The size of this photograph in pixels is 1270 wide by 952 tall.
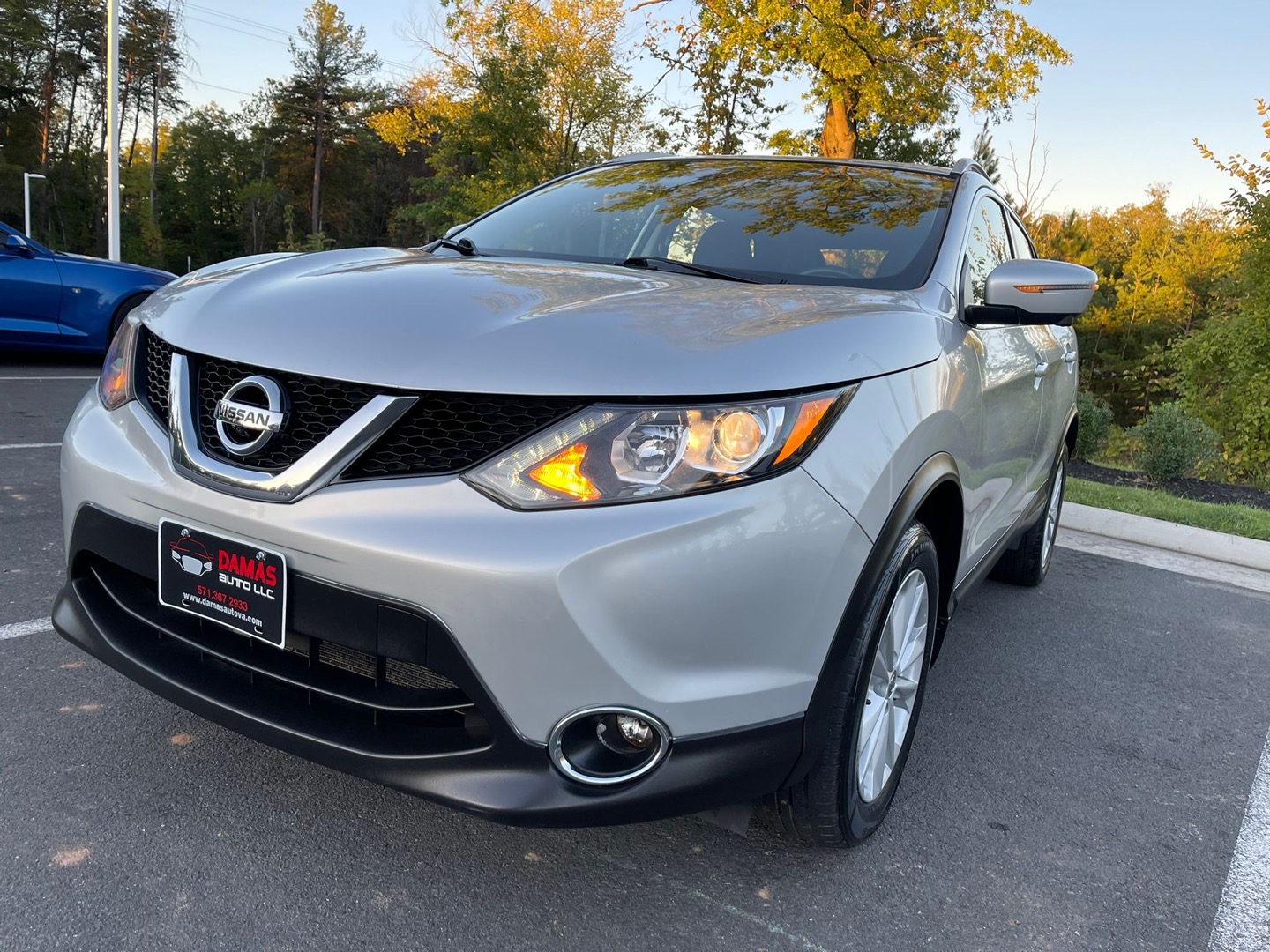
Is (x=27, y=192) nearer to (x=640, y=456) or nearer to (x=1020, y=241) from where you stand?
(x=1020, y=241)

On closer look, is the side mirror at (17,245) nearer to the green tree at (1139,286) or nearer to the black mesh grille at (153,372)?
the black mesh grille at (153,372)

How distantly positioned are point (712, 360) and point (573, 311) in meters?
0.32

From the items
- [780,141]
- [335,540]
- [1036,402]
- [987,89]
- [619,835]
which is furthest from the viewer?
[780,141]

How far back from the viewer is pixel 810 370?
5.68ft

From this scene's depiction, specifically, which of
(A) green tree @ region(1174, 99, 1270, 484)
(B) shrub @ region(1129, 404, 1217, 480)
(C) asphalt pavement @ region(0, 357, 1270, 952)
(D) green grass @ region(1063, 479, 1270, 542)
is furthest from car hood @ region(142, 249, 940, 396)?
(A) green tree @ region(1174, 99, 1270, 484)

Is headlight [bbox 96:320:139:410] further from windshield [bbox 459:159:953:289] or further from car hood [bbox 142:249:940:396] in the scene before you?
windshield [bbox 459:159:953:289]

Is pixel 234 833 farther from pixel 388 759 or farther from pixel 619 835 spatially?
pixel 619 835

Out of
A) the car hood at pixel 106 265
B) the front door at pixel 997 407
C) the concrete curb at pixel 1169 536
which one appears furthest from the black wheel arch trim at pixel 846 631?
the car hood at pixel 106 265

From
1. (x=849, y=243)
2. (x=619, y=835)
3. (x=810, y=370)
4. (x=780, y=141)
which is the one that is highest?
(x=780, y=141)

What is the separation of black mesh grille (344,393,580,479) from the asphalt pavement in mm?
844

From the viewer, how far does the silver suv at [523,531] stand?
1.56 metres

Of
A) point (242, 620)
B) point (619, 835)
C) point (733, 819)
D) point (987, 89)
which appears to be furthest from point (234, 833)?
point (987, 89)

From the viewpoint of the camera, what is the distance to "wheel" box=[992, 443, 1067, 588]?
4.25 m

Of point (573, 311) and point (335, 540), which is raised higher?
point (573, 311)
